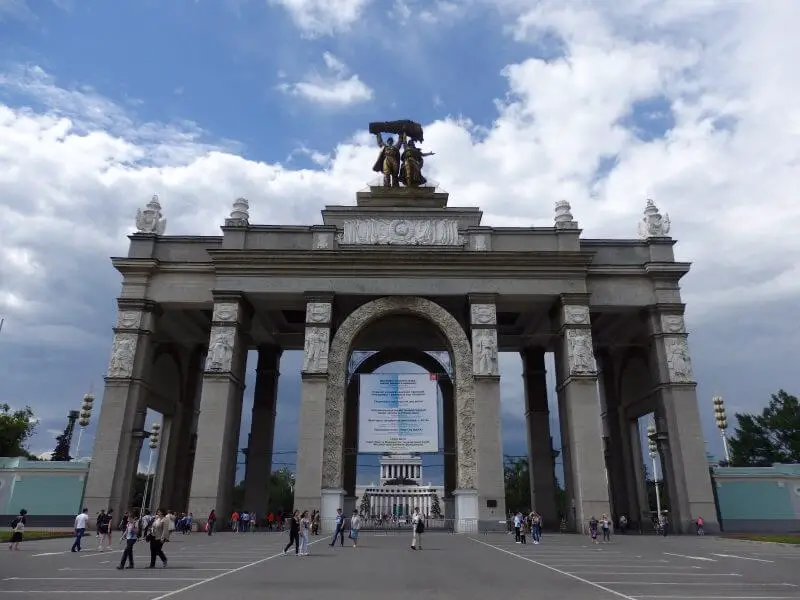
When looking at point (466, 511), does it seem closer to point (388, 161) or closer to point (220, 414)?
point (220, 414)

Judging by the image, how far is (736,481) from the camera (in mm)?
30234

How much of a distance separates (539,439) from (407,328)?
1062 cm

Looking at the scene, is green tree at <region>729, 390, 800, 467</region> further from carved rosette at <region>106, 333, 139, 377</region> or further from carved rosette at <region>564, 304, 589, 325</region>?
carved rosette at <region>106, 333, 139, 377</region>

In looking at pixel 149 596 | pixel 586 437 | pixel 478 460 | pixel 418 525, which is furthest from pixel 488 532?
pixel 149 596

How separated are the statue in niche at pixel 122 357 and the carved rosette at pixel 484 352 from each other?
17.5 meters

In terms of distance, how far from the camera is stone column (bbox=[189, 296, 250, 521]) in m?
27.9

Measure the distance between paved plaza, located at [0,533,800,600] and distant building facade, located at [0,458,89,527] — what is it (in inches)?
409

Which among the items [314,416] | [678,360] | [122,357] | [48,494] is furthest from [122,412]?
[678,360]

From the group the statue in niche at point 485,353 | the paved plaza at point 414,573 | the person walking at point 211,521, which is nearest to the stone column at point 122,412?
the person walking at point 211,521

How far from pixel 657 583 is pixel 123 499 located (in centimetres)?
2580

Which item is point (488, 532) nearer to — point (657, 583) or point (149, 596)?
point (657, 583)

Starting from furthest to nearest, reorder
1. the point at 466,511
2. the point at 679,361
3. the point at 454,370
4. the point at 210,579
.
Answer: the point at 454,370 → the point at 679,361 → the point at 466,511 → the point at 210,579

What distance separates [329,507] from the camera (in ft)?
91.3

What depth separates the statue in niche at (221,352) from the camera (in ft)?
97.9
